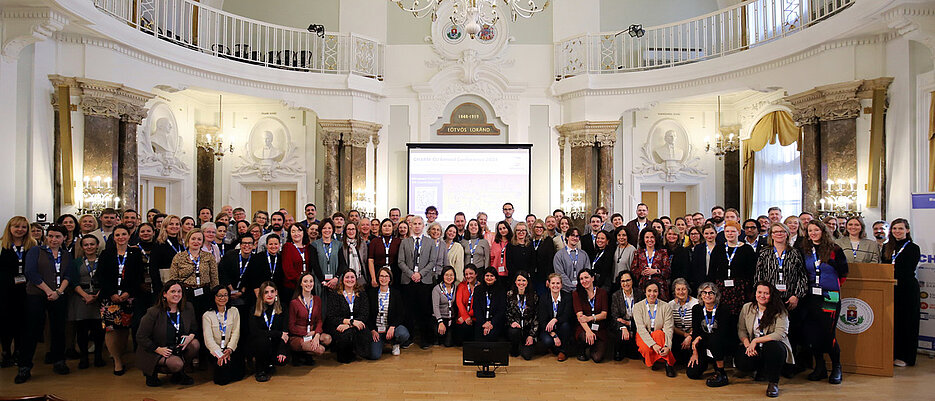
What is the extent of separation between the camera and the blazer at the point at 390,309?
19.2ft

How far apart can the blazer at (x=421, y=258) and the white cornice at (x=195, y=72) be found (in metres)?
5.24

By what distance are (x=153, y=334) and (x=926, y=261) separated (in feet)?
23.6

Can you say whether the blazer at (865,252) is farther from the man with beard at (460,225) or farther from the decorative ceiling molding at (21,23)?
the decorative ceiling molding at (21,23)

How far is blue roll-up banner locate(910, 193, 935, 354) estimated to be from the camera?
571 centimetres

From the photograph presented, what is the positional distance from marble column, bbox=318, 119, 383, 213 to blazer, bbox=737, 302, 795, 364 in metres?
7.68

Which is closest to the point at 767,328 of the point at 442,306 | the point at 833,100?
the point at 442,306

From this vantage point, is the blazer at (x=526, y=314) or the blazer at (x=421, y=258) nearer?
the blazer at (x=526, y=314)

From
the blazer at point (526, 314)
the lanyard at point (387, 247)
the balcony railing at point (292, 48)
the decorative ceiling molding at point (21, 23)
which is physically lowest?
the blazer at point (526, 314)

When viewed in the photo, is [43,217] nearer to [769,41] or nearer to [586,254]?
[586,254]

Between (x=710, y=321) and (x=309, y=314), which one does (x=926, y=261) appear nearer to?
(x=710, y=321)

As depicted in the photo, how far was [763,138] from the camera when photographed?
10672 millimetres

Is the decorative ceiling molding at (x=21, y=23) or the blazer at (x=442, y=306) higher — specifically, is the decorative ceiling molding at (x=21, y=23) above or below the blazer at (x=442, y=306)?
above

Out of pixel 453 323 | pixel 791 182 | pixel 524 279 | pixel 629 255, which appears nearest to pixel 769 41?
pixel 791 182

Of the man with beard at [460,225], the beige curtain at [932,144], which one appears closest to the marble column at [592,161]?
the man with beard at [460,225]
